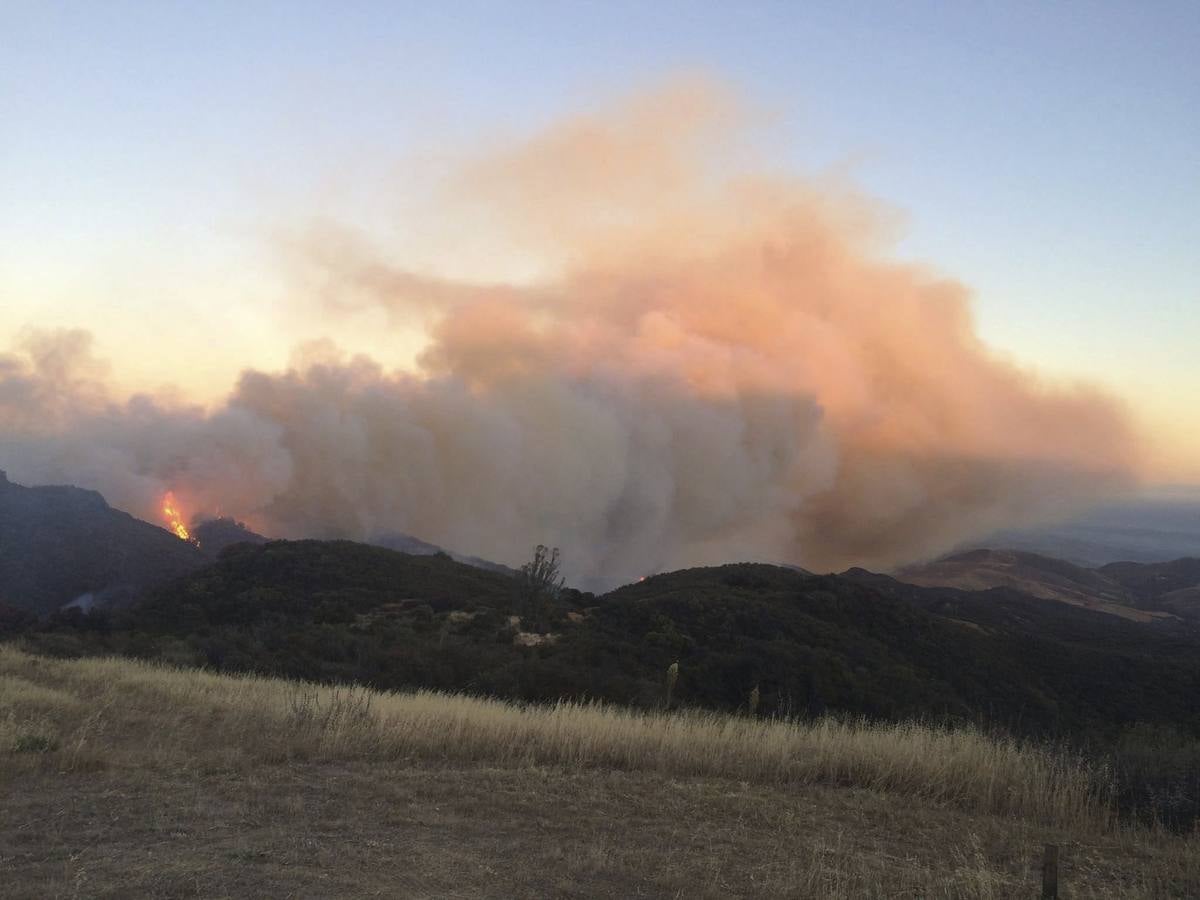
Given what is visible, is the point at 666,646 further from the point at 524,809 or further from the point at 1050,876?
the point at 1050,876

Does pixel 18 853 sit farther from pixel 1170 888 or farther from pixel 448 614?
pixel 448 614

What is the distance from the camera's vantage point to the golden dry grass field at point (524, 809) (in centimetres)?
624

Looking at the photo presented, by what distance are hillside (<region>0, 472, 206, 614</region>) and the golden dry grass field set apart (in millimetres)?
48861

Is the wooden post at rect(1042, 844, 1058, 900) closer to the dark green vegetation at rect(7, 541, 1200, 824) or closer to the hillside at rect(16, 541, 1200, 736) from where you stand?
the dark green vegetation at rect(7, 541, 1200, 824)

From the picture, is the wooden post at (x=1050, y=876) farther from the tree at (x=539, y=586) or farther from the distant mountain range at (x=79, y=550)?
the distant mountain range at (x=79, y=550)

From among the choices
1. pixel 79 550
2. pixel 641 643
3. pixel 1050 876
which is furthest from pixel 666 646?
pixel 79 550

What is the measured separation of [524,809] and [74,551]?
2709 inches

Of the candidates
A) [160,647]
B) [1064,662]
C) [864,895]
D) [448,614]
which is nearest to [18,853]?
[864,895]

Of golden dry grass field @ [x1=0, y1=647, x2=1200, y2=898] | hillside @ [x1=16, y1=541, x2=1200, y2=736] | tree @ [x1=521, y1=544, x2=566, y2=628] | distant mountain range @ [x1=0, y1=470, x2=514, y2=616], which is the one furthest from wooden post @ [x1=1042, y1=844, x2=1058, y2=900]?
distant mountain range @ [x1=0, y1=470, x2=514, y2=616]

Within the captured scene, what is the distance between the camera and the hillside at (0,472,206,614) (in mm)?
57375

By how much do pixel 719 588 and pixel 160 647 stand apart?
30.9 meters

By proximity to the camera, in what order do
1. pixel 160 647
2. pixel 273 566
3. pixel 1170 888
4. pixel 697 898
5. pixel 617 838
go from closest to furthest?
pixel 697 898, pixel 1170 888, pixel 617 838, pixel 160 647, pixel 273 566

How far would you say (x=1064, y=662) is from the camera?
4244cm

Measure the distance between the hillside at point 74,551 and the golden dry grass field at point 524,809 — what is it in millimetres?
48861
